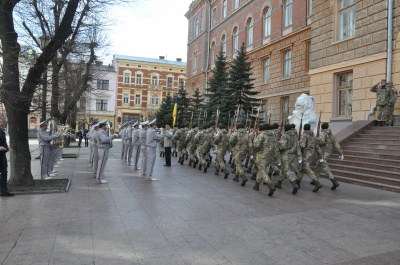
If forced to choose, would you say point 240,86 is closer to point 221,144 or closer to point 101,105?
point 221,144

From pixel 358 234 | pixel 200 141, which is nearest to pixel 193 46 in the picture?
pixel 200 141

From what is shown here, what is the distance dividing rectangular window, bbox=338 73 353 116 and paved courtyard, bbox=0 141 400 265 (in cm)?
882

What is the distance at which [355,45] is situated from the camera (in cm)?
1582

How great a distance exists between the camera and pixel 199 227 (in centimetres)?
546

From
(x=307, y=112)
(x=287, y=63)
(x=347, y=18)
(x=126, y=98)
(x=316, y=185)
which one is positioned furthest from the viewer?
(x=126, y=98)

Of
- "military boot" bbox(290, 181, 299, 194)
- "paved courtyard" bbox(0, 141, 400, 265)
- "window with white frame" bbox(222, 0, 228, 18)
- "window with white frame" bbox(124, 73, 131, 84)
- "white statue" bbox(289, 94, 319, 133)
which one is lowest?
"paved courtyard" bbox(0, 141, 400, 265)

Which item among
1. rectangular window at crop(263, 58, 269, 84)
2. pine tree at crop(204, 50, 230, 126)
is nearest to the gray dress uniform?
pine tree at crop(204, 50, 230, 126)

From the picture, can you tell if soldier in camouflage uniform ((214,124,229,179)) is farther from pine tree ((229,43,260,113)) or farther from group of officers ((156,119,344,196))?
pine tree ((229,43,260,113))

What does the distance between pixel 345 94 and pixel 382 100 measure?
3.55m

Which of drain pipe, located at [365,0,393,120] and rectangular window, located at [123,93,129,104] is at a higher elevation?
rectangular window, located at [123,93,129,104]

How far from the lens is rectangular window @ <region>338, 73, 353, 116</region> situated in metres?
16.6

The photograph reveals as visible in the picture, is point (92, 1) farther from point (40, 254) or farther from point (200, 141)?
point (40, 254)

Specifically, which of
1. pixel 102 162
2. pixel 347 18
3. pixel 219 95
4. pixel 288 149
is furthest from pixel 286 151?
pixel 219 95

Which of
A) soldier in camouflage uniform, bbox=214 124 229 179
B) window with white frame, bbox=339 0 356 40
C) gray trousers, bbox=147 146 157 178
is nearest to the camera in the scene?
gray trousers, bbox=147 146 157 178
